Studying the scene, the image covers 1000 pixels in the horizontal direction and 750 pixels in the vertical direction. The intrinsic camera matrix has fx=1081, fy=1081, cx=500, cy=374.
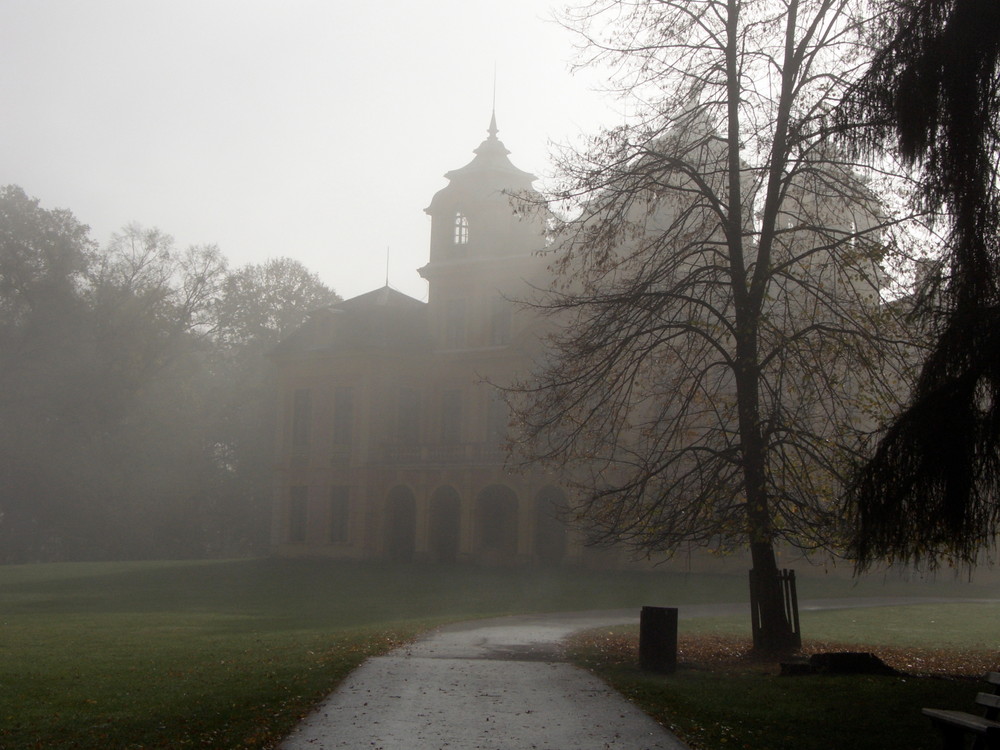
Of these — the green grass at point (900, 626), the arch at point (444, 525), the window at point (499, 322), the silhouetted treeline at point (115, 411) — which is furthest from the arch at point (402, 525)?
the green grass at point (900, 626)

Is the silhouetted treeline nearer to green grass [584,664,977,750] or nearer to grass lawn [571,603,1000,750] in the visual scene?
grass lawn [571,603,1000,750]

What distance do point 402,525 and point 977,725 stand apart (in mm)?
41844

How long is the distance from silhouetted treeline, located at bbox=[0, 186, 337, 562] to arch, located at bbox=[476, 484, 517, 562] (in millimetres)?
22977

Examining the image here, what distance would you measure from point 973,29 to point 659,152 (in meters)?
7.59

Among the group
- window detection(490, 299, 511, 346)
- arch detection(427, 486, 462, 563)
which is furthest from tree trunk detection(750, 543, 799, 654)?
window detection(490, 299, 511, 346)

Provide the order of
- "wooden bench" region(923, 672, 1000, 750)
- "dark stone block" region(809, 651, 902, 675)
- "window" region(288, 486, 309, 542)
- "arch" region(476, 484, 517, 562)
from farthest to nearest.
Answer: "window" region(288, 486, 309, 542), "arch" region(476, 484, 517, 562), "dark stone block" region(809, 651, 902, 675), "wooden bench" region(923, 672, 1000, 750)

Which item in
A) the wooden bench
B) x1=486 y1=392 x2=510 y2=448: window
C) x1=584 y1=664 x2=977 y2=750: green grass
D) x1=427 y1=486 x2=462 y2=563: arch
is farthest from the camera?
x1=486 y1=392 x2=510 y2=448: window

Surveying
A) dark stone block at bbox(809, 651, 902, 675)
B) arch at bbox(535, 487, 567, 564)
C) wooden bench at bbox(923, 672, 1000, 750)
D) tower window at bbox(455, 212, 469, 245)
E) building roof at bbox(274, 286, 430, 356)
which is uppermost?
tower window at bbox(455, 212, 469, 245)

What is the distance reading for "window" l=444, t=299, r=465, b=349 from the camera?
1925 inches

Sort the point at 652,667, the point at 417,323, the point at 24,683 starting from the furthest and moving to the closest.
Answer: the point at 417,323 < the point at 652,667 < the point at 24,683

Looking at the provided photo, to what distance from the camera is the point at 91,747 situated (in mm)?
9656

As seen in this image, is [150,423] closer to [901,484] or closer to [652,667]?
[652,667]

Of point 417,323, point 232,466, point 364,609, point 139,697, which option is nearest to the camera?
Result: point 139,697

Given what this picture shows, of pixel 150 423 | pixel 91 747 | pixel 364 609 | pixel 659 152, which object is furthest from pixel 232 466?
pixel 91 747
